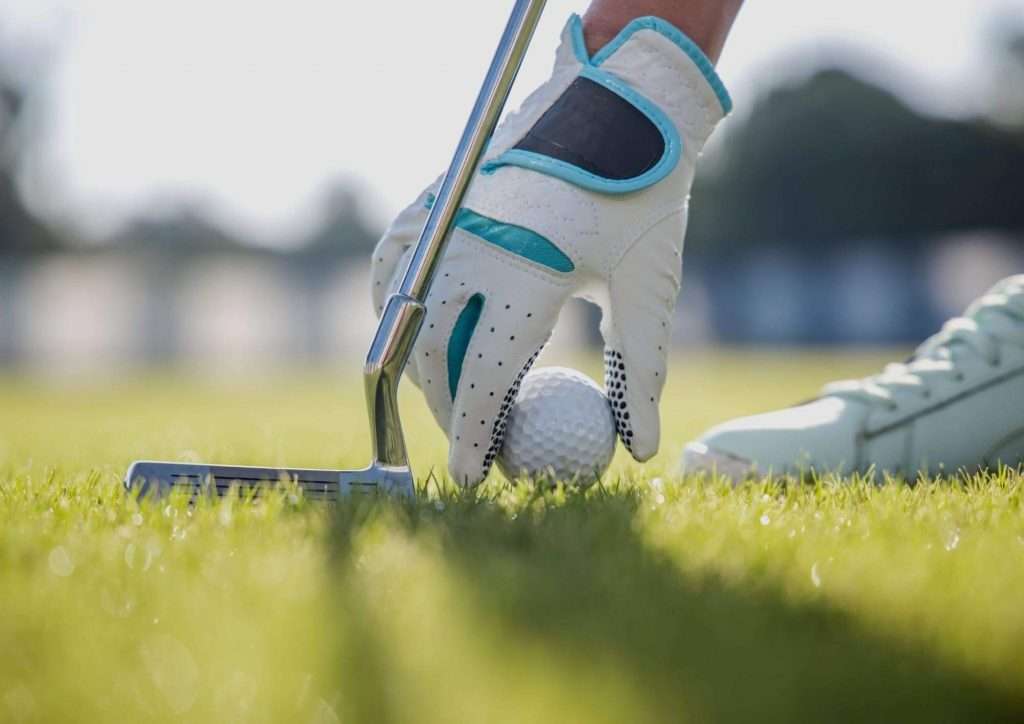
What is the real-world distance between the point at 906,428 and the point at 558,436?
98cm

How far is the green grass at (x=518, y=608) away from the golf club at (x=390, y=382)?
10 centimetres

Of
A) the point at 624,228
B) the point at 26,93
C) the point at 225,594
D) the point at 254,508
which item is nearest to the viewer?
the point at 225,594

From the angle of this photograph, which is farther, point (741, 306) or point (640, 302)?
point (741, 306)

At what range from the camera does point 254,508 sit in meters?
1.71

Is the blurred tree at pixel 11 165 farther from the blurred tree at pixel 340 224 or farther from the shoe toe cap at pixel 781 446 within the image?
the shoe toe cap at pixel 781 446

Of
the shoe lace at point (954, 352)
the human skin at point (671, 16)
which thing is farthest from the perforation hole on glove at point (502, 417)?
the shoe lace at point (954, 352)

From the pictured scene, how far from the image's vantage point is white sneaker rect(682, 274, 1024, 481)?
250cm

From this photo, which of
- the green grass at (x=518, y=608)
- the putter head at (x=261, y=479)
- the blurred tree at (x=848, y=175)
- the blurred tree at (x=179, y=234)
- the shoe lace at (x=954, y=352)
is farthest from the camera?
the blurred tree at (x=179, y=234)

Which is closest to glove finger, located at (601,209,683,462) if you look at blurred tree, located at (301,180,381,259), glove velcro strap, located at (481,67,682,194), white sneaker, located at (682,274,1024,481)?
glove velcro strap, located at (481,67,682,194)

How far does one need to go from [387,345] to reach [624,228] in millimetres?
590

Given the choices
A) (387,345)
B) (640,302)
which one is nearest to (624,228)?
(640,302)

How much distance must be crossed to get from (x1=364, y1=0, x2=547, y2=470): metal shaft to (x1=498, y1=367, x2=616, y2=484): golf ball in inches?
12.6

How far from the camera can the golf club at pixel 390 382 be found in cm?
193

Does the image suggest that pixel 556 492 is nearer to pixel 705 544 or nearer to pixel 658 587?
pixel 705 544
